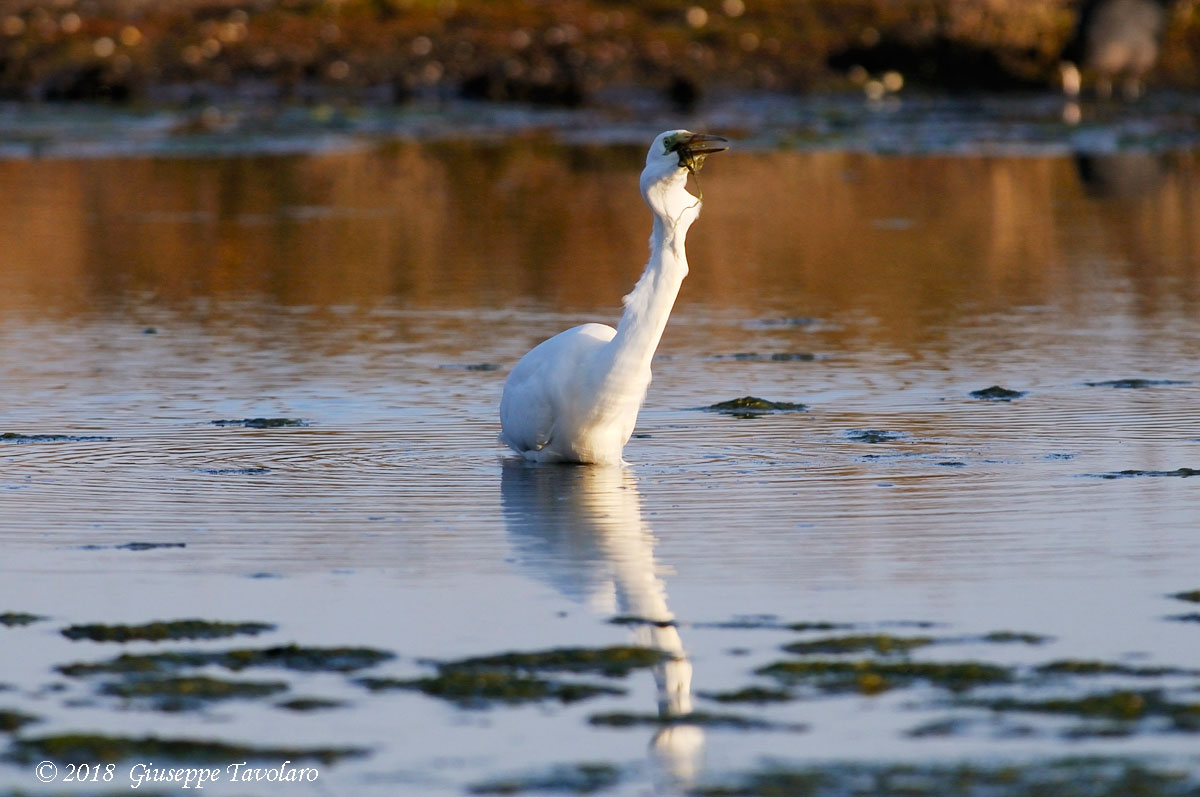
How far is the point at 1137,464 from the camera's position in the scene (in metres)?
8.80

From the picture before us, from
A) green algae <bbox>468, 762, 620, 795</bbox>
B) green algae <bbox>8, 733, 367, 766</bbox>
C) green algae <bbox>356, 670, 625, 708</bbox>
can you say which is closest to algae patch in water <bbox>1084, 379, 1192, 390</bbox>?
green algae <bbox>356, 670, 625, 708</bbox>

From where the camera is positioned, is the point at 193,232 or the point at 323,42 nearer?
the point at 193,232

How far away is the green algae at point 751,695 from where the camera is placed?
214 inches

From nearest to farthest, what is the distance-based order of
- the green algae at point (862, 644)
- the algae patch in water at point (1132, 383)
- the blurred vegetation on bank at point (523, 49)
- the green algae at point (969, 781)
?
the green algae at point (969, 781)
the green algae at point (862, 644)
the algae patch in water at point (1132, 383)
the blurred vegetation on bank at point (523, 49)

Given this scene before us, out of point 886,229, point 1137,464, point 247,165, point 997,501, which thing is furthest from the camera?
point 247,165

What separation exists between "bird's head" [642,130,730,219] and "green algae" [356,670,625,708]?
3368 millimetres

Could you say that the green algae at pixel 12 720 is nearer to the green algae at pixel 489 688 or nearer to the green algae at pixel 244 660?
the green algae at pixel 244 660

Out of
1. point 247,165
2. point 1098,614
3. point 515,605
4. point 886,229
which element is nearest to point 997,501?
point 1098,614

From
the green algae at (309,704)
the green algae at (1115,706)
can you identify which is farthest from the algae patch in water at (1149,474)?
the green algae at (309,704)

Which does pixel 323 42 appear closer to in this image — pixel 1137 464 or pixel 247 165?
pixel 247 165

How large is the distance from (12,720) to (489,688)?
1.22 metres

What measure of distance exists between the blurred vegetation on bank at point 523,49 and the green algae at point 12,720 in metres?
34.1

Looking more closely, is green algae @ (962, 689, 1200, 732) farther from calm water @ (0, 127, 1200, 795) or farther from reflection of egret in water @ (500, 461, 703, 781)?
reflection of egret in water @ (500, 461, 703, 781)

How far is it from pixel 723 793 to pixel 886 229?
15436 millimetres
